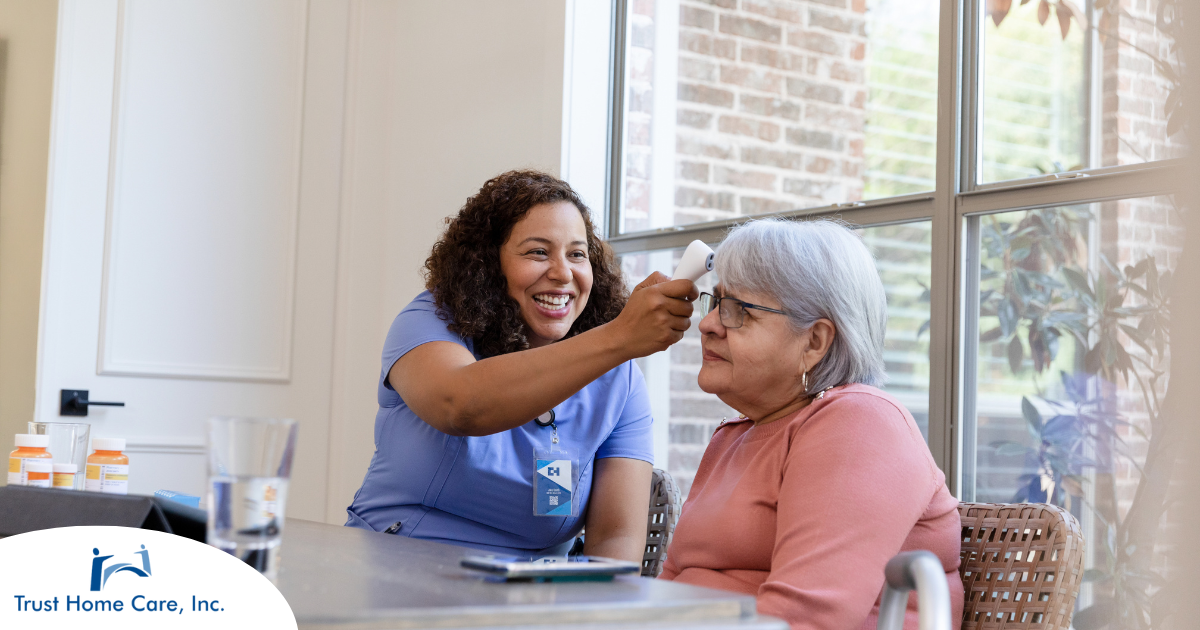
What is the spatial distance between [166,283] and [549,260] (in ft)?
7.19

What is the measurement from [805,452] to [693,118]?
1.86m

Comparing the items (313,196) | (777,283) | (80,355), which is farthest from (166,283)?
(777,283)

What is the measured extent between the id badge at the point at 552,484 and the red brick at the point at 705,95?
1.43 metres

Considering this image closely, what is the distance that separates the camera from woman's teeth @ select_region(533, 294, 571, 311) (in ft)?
6.97

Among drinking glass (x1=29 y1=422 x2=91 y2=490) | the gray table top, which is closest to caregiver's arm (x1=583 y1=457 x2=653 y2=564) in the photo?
drinking glass (x1=29 y1=422 x2=91 y2=490)

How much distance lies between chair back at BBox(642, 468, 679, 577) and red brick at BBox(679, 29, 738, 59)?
1.41 m

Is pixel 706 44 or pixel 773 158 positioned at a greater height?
pixel 706 44

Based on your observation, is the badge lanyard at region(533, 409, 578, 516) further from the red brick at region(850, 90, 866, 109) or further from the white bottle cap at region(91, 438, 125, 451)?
the red brick at region(850, 90, 866, 109)

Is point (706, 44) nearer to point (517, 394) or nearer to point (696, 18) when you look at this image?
point (696, 18)

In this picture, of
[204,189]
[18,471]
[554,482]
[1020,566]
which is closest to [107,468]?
[18,471]

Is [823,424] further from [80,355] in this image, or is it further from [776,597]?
[80,355]

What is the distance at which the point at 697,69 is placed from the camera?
3.09m

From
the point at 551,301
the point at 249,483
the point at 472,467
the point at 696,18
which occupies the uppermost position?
the point at 696,18

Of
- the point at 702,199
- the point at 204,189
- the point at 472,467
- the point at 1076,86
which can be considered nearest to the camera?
the point at 472,467
